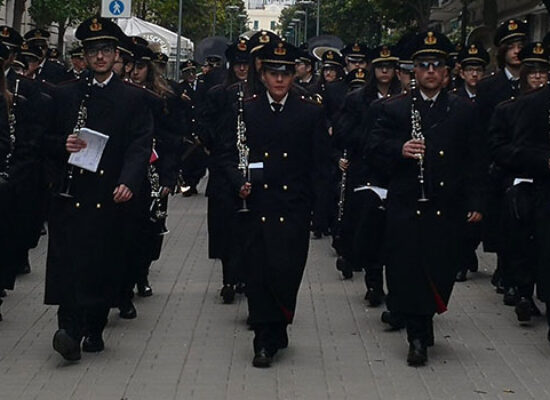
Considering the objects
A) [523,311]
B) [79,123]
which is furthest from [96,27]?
[523,311]

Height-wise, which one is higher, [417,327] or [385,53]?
[385,53]

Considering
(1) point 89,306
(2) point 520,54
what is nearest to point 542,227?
(2) point 520,54

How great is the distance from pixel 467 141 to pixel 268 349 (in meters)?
1.98

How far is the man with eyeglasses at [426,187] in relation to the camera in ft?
30.9

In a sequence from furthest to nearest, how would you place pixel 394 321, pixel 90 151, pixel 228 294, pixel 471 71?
pixel 471 71 < pixel 228 294 < pixel 394 321 < pixel 90 151

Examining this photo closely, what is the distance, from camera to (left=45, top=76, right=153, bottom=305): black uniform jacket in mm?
9258

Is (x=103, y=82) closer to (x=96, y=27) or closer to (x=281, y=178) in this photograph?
(x=96, y=27)

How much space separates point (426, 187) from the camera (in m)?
9.38

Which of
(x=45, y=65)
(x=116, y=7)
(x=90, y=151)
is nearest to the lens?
(x=90, y=151)

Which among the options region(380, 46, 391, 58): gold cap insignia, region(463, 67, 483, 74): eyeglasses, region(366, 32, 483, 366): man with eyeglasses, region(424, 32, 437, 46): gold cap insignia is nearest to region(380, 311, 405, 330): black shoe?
region(366, 32, 483, 366): man with eyeglasses

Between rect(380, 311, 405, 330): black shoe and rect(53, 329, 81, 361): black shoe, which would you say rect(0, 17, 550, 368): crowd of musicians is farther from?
rect(380, 311, 405, 330): black shoe

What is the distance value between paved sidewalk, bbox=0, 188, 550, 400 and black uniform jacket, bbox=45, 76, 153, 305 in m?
0.55

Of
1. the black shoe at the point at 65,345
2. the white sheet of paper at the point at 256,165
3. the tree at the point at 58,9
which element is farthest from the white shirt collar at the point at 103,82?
the tree at the point at 58,9

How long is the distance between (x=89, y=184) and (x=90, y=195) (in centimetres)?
7
